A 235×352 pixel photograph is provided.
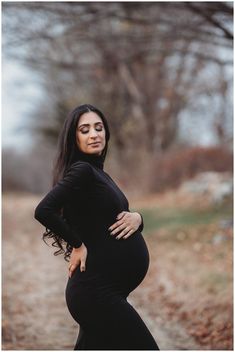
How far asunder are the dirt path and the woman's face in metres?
2.88

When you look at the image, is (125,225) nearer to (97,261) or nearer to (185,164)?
(97,261)

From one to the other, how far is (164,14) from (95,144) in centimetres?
527

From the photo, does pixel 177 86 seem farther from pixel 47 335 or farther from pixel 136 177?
pixel 47 335

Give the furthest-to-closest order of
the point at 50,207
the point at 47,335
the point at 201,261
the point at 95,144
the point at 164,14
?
the point at 201,261
the point at 164,14
the point at 47,335
the point at 95,144
the point at 50,207

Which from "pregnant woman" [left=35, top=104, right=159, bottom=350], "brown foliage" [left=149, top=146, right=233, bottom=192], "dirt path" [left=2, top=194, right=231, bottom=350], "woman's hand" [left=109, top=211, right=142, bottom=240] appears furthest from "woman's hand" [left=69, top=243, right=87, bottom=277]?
"brown foliage" [left=149, top=146, right=233, bottom=192]

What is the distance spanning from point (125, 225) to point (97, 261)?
238 mm

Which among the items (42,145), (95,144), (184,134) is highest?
(42,145)

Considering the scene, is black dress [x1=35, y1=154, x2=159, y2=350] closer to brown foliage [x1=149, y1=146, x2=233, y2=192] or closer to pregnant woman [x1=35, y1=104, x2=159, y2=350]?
pregnant woman [x1=35, y1=104, x2=159, y2=350]

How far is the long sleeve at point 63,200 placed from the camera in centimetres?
246

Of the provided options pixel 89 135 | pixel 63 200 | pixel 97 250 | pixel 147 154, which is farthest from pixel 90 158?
pixel 147 154

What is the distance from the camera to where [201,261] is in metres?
8.26

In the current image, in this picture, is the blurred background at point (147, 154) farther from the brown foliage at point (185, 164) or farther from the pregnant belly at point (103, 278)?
the pregnant belly at point (103, 278)

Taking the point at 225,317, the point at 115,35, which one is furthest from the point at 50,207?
the point at 115,35

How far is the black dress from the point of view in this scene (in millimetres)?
2523
